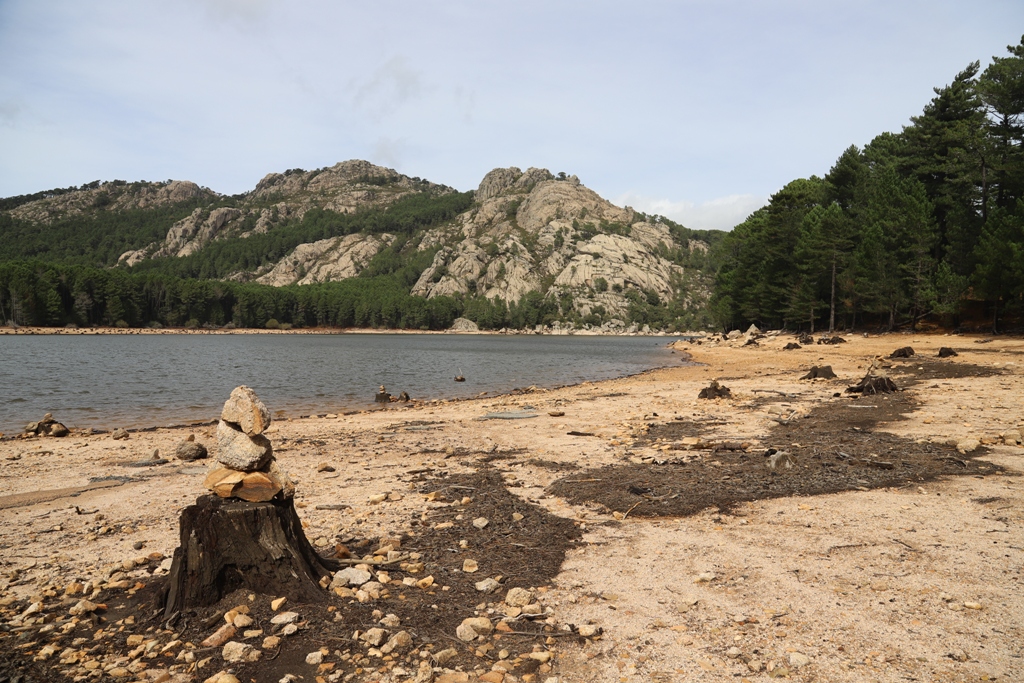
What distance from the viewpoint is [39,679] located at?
14.8 feet

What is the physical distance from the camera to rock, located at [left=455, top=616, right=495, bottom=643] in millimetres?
5160

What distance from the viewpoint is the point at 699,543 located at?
23.4 feet

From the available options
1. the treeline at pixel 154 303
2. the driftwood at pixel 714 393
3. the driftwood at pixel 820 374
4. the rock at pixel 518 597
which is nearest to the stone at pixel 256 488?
the rock at pixel 518 597

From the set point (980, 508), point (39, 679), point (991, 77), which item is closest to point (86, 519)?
point (39, 679)

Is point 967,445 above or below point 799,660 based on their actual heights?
above

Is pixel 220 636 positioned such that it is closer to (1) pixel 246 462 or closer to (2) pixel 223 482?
(2) pixel 223 482

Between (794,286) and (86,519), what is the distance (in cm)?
7313

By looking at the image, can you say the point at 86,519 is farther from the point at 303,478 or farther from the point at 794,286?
the point at 794,286

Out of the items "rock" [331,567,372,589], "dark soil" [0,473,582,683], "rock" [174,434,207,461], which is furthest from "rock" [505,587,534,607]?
"rock" [174,434,207,461]

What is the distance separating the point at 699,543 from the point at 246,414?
588cm

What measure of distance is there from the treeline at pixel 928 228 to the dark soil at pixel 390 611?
45.1m

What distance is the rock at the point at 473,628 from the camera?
5160mm

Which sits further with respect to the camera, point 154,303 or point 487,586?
point 154,303

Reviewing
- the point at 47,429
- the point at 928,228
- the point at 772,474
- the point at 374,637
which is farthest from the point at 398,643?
the point at 928,228
